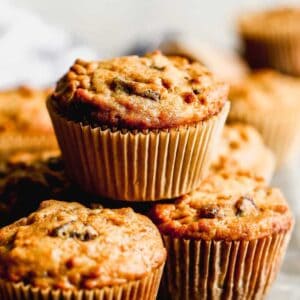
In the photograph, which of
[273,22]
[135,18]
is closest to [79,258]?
[273,22]

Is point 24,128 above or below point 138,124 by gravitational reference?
below

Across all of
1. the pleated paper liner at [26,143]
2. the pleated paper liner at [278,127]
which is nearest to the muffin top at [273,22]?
the pleated paper liner at [278,127]

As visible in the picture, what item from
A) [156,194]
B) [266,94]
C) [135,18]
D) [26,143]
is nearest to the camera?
[156,194]

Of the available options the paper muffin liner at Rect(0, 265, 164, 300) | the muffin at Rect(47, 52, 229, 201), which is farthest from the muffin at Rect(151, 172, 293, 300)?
the paper muffin liner at Rect(0, 265, 164, 300)

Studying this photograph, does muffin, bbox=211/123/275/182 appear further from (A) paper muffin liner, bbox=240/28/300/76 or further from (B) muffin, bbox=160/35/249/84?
(A) paper muffin liner, bbox=240/28/300/76

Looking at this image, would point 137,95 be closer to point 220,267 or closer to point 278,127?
point 220,267

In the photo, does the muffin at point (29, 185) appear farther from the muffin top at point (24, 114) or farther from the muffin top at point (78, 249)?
the muffin top at point (24, 114)
